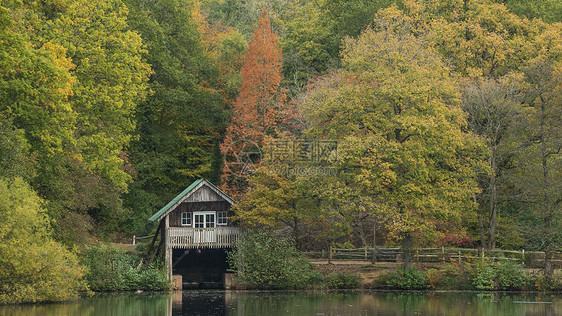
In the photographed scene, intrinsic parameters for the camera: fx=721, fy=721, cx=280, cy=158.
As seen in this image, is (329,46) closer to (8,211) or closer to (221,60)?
(221,60)

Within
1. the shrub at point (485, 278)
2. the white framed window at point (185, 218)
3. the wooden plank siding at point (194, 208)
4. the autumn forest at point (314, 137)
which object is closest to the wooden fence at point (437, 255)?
the shrub at point (485, 278)

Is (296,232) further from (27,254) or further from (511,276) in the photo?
(27,254)

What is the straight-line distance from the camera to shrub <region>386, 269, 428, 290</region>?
38.3 metres

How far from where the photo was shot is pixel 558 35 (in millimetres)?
45562

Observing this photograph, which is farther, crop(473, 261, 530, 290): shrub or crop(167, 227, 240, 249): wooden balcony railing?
crop(167, 227, 240, 249): wooden balcony railing

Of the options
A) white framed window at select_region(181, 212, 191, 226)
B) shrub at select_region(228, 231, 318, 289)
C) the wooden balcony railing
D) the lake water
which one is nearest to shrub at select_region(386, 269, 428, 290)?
the lake water

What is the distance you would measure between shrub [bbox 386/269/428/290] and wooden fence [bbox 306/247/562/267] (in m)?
1.68

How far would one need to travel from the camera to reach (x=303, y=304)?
31047 mm

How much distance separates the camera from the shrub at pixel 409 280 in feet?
126

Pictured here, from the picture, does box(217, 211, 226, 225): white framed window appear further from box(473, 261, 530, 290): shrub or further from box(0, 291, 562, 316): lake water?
box(473, 261, 530, 290): shrub

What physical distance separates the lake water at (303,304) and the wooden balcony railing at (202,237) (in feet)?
10.3

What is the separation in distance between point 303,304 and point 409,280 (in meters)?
9.31

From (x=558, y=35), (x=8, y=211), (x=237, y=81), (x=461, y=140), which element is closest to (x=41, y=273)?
(x=8, y=211)

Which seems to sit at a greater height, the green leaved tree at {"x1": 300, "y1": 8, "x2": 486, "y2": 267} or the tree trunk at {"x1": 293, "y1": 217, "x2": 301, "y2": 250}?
the green leaved tree at {"x1": 300, "y1": 8, "x2": 486, "y2": 267}
